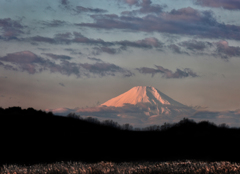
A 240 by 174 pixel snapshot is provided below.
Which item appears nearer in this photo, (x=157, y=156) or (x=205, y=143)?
(x=157, y=156)

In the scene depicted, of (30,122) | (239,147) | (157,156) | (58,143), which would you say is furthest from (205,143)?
(30,122)

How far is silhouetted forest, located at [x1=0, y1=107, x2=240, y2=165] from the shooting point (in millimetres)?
A: 24828

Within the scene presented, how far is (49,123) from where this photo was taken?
1169 inches

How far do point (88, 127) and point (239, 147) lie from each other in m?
15.7

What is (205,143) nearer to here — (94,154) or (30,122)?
(94,154)

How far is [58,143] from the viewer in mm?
26156

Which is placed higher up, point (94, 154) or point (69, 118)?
point (69, 118)

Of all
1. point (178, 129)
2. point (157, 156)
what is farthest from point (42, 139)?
point (178, 129)

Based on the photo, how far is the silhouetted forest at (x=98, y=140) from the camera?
81.5 feet

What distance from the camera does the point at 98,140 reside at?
28.0m

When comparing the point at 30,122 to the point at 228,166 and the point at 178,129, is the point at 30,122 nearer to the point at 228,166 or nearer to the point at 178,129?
the point at 178,129

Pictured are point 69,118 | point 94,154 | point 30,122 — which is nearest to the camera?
point 94,154

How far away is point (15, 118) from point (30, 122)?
1.74 meters

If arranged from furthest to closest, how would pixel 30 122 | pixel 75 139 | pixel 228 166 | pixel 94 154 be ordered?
1. pixel 30 122
2. pixel 75 139
3. pixel 94 154
4. pixel 228 166
